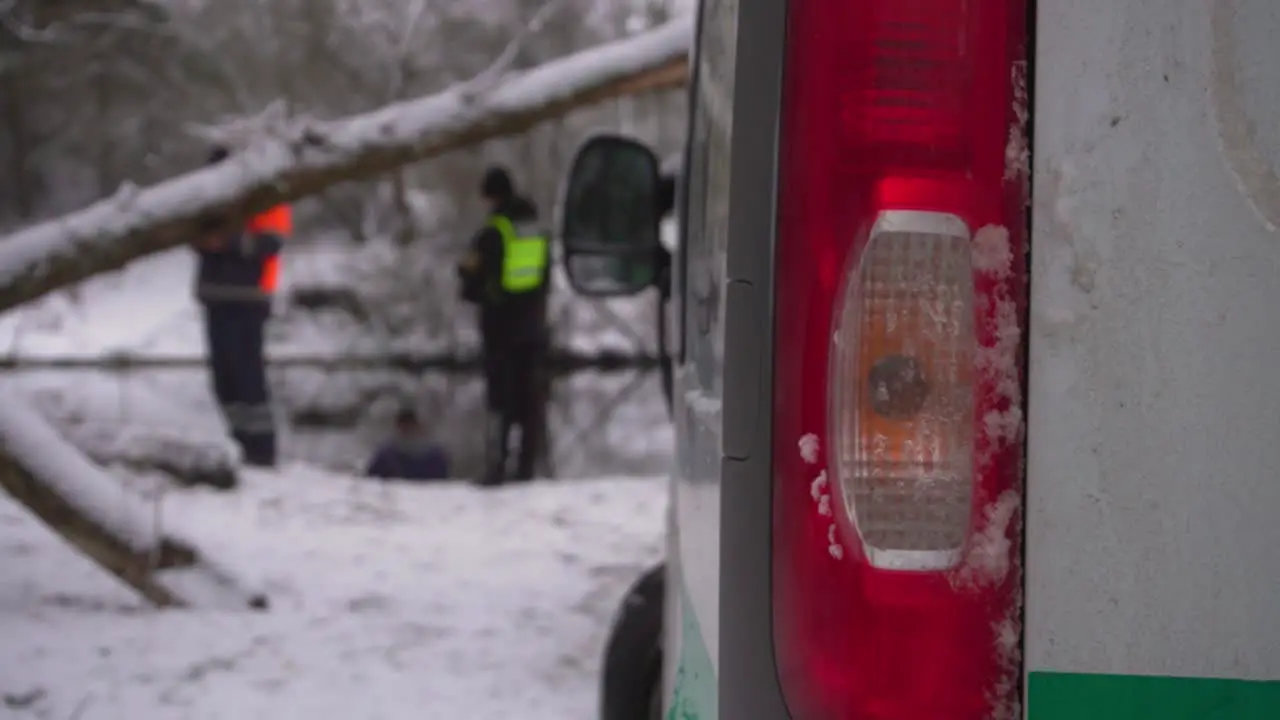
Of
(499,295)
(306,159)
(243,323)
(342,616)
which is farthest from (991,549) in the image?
(243,323)

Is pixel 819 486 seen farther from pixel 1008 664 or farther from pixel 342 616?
pixel 342 616

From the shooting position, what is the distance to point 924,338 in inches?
40.2

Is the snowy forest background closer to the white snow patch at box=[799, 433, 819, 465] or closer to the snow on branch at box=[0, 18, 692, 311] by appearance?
the snow on branch at box=[0, 18, 692, 311]

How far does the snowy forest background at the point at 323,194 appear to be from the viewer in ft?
37.6

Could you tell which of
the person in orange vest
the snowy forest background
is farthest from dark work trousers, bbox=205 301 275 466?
the snowy forest background

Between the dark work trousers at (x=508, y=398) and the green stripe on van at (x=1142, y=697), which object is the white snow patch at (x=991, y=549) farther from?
the dark work trousers at (x=508, y=398)

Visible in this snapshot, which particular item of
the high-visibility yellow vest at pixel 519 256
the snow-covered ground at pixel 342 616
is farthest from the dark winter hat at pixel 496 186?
the snow-covered ground at pixel 342 616

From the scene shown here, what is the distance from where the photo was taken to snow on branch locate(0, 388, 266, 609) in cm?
387

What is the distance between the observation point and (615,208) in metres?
2.46

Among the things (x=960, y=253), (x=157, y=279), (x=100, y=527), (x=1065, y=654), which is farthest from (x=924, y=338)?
(x=157, y=279)

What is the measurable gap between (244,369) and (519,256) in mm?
1985

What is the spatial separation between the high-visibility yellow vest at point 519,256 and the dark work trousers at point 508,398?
0.37 metres

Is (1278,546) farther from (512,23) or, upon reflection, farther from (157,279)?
(157,279)

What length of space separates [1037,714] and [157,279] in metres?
18.4
